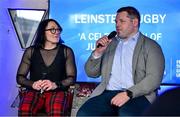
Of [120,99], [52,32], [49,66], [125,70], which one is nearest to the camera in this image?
[120,99]

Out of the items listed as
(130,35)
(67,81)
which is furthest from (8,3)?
(130,35)

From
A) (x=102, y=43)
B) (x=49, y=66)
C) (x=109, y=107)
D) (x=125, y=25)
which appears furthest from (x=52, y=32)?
(x=109, y=107)

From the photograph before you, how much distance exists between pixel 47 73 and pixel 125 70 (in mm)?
800

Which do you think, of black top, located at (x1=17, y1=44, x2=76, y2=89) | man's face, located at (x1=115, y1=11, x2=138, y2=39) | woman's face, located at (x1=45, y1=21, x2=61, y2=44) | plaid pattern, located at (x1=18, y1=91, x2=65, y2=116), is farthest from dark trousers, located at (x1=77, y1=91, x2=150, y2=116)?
woman's face, located at (x1=45, y1=21, x2=61, y2=44)

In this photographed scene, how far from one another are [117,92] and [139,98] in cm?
24

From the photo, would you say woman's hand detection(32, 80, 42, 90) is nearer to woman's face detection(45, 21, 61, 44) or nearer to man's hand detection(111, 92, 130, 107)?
woman's face detection(45, 21, 61, 44)

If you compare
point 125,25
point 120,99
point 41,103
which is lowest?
point 41,103

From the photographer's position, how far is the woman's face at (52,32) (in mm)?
4012

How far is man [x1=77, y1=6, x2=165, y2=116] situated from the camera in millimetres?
3395

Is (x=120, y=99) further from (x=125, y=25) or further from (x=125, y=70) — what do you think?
(x=125, y=25)

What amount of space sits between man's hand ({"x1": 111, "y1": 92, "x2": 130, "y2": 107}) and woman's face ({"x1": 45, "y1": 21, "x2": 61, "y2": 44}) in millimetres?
993

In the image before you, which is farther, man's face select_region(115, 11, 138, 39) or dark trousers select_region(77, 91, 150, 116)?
man's face select_region(115, 11, 138, 39)

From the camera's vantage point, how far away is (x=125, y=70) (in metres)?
3.61

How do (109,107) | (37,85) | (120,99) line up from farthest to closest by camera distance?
(37,85) → (109,107) → (120,99)
